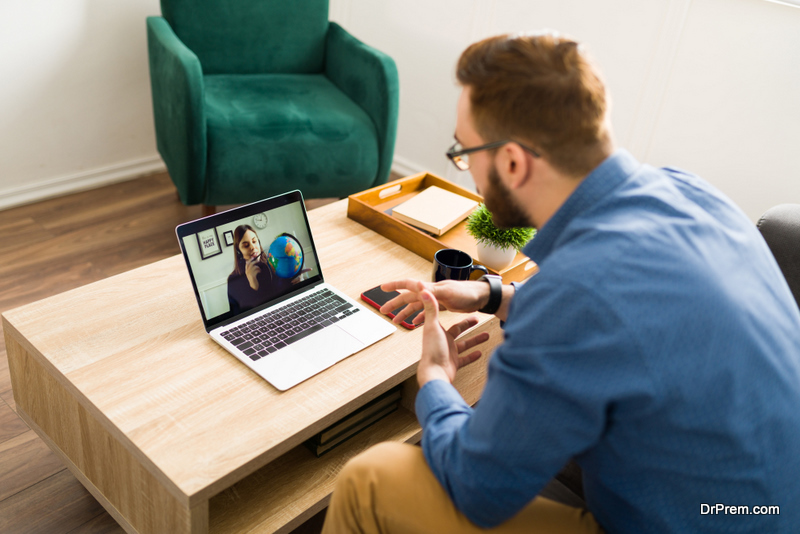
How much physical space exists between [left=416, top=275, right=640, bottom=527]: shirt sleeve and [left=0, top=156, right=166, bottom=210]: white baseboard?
2.18 metres

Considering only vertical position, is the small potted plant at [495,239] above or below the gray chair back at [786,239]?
below

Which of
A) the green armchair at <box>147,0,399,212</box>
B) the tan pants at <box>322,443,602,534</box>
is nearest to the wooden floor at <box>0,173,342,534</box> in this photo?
the green armchair at <box>147,0,399,212</box>

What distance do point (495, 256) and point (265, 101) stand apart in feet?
3.86

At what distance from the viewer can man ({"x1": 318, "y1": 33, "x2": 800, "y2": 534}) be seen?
77 cm

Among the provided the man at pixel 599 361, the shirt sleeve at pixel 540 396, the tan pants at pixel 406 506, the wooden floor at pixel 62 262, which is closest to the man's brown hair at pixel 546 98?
the man at pixel 599 361

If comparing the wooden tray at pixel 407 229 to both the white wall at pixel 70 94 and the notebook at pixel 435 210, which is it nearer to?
the notebook at pixel 435 210

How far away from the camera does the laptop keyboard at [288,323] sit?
1.23 meters

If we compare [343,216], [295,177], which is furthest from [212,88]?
[343,216]

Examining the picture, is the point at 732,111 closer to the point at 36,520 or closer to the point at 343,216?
the point at 343,216

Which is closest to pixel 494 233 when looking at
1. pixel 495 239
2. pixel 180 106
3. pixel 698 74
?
pixel 495 239

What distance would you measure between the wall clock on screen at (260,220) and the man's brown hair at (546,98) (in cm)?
54

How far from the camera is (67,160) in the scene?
2539 millimetres

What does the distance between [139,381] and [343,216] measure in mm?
755

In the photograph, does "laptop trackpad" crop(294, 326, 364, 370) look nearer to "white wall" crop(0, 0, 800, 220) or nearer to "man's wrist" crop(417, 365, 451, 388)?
"man's wrist" crop(417, 365, 451, 388)
